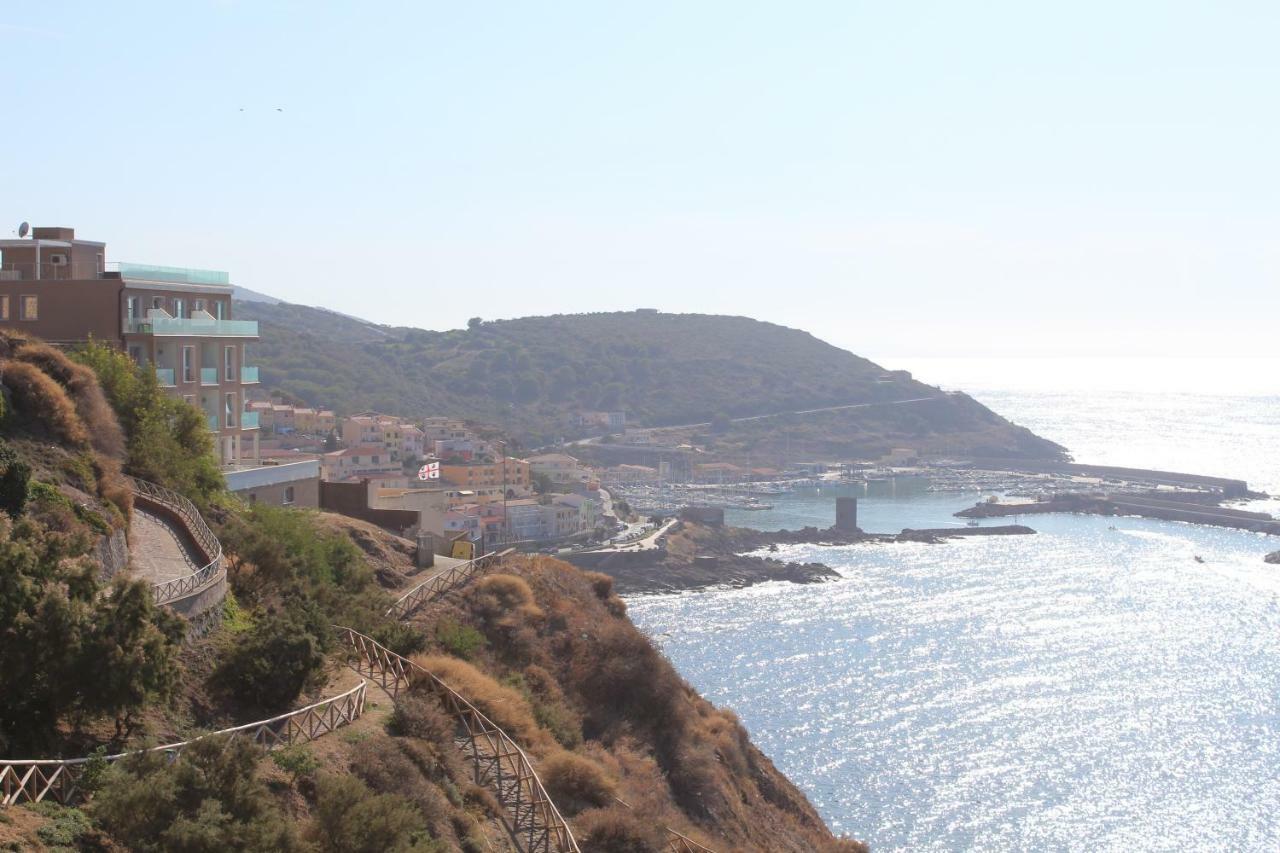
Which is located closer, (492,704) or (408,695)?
(408,695)

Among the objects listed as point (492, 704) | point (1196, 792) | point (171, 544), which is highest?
point (171, 544)

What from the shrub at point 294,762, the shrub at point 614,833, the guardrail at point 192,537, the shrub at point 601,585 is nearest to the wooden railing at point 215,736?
the shrub at point 294,762

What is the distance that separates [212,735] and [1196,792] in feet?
93.8

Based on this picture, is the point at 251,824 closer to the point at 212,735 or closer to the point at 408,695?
the point at 212,735

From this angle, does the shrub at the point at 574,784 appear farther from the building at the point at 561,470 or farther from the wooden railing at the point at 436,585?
the building at the point at 561,470

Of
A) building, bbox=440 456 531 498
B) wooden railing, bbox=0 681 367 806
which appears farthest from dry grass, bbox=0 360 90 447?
building, bbox=440 456 531 498

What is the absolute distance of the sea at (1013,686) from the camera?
30531 mm

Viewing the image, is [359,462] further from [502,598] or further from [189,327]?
[502,598]

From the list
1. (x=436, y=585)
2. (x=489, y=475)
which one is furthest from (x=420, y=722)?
(x=489, y=475)

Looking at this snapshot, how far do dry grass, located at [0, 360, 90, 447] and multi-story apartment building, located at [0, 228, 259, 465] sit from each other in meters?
3.21

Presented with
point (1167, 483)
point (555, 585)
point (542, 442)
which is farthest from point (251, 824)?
point (542, 442)

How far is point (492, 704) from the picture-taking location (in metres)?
13.0

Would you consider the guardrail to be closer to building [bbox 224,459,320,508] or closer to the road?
building [bbox 224,459,320,508]

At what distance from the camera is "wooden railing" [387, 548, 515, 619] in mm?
15922
